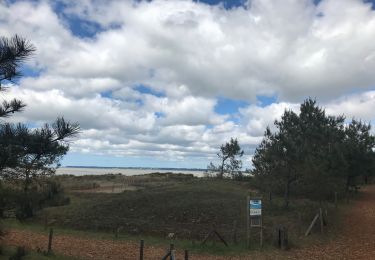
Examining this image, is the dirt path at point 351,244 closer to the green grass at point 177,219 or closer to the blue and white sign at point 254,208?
the green grass at point 177,219

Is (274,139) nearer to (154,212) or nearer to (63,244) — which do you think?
(154,212)

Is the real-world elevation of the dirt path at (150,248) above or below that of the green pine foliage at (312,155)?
below

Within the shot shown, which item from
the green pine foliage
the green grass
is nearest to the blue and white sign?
the green grass

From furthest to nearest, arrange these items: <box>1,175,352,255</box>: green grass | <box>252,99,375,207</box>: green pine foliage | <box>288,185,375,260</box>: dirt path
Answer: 1. <box>252,99,375,207</box>: green pine foliage
2. <box>1,175,352,255</box>: green grass
3. <box>288,185,375,260</box>: dirt path

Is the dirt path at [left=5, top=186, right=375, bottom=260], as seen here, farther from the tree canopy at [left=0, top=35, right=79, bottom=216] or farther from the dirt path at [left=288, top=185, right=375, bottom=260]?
the tree canopy at [left=0, top=35, right=79, bottom=216]

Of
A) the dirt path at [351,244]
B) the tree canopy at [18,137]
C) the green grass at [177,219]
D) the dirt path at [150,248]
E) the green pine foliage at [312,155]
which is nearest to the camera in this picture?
the tree canopy at [18,137]

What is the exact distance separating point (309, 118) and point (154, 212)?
19078 mm

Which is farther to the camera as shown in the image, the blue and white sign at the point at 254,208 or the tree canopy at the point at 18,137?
the blue and white sign at the point at 254,208

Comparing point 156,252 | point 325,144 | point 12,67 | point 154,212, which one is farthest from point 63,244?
point 325,144

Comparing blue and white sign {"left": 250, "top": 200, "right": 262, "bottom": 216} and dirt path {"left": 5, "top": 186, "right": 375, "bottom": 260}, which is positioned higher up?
blue and white sign {"left": 250, "top": 200, "right": 262, "bottom": 216}

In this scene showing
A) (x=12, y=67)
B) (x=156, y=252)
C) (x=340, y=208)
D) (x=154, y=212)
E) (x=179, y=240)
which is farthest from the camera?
(x=340, y=208)

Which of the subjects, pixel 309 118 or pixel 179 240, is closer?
pixel 179 240

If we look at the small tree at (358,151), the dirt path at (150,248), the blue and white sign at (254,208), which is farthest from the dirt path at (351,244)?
the small tree at (358,151)

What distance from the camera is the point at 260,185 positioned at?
34.2 meters
